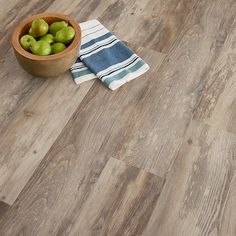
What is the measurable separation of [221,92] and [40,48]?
72 centimetres

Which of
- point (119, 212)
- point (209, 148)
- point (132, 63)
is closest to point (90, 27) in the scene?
point (132, 63)

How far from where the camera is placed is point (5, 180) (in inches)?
46.0

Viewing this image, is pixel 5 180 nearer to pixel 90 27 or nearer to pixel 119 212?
pixel 119 212

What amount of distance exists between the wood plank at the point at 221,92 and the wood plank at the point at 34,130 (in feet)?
1.54

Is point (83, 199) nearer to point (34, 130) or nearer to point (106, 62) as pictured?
point (34, 130)

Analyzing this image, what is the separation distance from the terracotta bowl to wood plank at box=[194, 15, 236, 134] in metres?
0.52

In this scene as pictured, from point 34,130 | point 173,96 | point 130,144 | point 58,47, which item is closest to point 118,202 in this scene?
point 130,144

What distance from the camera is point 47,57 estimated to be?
4.31ft

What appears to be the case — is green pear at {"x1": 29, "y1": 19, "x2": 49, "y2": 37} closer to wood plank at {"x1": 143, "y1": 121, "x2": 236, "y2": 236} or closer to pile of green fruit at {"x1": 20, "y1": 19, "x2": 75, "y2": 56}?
pile of green fruit at {"x1": 20, "y1": 19, "x2": 75, "y2": 56}

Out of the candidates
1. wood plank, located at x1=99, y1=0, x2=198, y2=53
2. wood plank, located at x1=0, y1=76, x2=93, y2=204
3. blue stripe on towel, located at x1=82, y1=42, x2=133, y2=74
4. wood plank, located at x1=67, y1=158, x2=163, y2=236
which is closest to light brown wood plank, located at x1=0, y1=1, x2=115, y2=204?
wood plank, located at x1=0, y1=76, x2=93, y2=204

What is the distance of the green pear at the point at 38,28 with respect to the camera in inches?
53.7

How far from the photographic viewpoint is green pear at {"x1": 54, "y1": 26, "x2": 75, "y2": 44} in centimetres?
135

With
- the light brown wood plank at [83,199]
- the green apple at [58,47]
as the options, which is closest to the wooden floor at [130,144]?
the light brown wood plank at [83,199]

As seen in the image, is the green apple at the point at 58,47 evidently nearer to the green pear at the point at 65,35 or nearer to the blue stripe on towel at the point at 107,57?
the green pear at the point at 65,35
